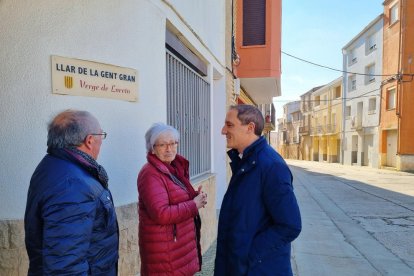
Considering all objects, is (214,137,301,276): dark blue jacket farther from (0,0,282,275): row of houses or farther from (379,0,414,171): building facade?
(379,0,414,171): building facade

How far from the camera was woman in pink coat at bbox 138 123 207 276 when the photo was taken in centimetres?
210

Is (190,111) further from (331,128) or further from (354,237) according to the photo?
(331,128)

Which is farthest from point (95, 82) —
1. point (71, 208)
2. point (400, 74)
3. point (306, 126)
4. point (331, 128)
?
point (306, 126)

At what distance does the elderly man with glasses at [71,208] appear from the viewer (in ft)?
4.40

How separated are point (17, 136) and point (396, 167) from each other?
23407mm

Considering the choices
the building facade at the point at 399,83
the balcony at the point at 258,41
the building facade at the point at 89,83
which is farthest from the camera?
the building facade at the point at 399,83

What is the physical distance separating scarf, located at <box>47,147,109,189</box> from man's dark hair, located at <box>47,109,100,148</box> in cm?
3

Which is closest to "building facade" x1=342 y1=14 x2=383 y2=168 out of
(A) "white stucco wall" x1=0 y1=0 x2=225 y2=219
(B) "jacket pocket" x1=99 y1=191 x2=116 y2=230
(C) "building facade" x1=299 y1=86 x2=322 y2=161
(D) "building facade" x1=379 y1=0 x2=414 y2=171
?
(D) "building facade" x1=379 y1=0 x2=414 y2=171

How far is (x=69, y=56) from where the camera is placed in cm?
241

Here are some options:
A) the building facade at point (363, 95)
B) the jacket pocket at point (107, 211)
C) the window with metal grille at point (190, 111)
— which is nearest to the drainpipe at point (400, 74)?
the building facade at point (363, 95)

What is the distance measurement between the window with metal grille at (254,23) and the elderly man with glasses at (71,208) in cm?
705

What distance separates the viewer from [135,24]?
2877 millimetres

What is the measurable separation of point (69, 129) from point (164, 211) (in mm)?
865

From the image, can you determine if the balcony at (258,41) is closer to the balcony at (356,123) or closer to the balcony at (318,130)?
the balcony at (356,123)
